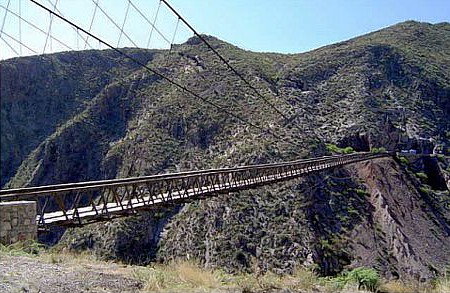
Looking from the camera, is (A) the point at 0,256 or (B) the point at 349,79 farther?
(B) the point at 349,79

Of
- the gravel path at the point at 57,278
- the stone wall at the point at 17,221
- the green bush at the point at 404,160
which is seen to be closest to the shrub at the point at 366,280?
the gravel path at the point at 57,278

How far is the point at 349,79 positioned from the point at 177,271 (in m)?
49.1

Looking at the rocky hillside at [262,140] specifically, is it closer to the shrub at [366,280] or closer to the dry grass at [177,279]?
the shrub at [366,280]

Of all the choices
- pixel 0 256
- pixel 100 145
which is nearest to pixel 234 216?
pixel 0 256

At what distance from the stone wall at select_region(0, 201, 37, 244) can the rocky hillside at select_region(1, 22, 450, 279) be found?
15616 mm

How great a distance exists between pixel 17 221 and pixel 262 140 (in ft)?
96.0

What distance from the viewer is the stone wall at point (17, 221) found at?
23.2ft

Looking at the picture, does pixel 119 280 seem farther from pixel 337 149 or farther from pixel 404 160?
pixel 404 160

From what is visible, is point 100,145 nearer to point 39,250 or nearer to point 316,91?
point 316,91

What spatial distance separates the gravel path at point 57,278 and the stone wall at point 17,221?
745mm

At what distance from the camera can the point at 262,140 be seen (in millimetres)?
35969

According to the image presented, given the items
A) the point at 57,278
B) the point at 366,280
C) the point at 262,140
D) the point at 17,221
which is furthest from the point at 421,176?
the point at 57,278

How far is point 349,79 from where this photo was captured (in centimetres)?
5309

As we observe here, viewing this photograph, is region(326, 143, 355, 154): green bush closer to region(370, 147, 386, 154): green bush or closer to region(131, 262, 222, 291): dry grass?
region(370, 147, 386, 154): green bush
